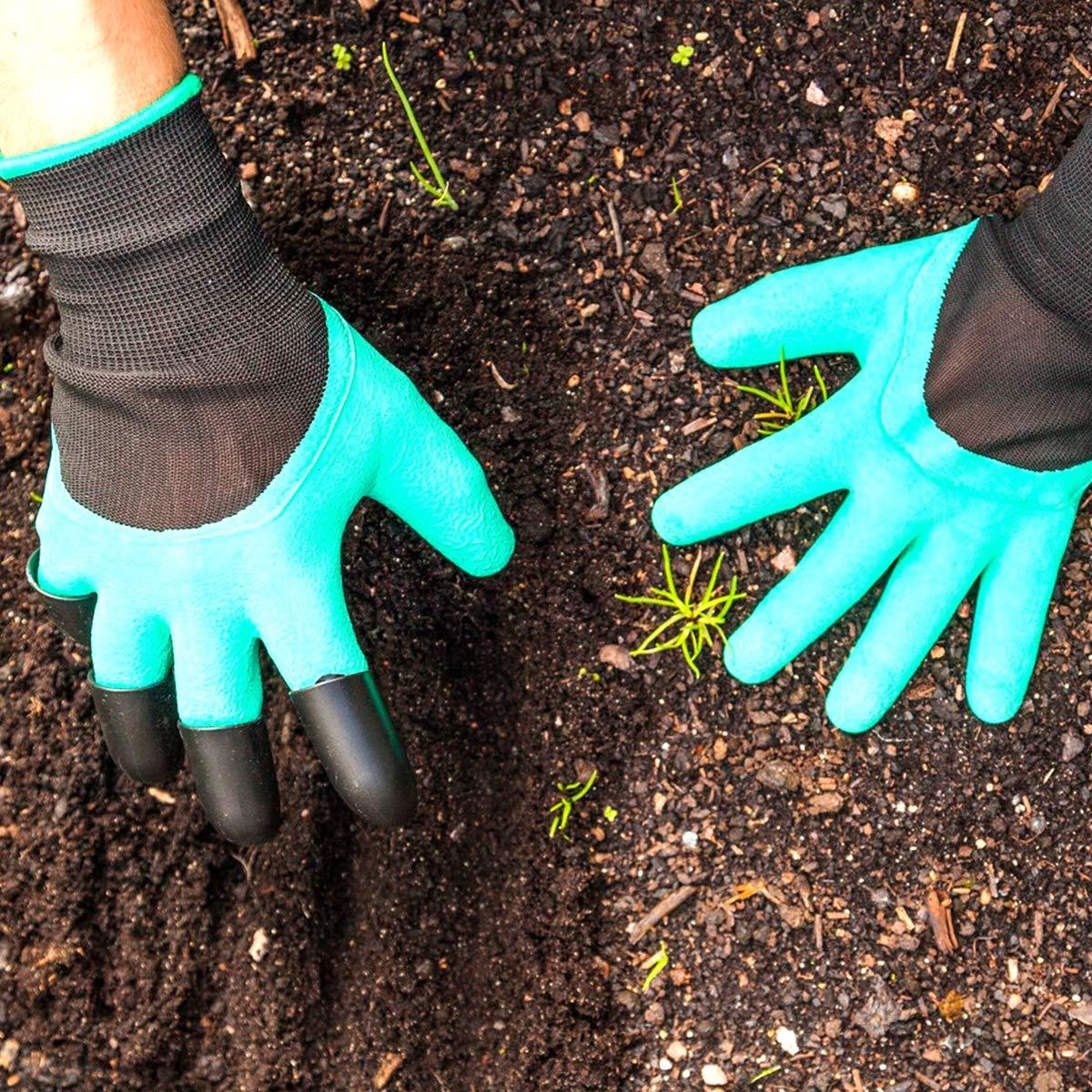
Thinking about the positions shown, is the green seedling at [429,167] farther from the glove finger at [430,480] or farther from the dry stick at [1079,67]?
the dry stick at [1079,67]

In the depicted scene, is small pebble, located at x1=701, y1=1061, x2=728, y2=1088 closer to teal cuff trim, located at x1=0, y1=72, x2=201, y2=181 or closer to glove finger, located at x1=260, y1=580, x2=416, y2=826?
glove finger, located at x1=260, y1=580, x2=416, y2=826

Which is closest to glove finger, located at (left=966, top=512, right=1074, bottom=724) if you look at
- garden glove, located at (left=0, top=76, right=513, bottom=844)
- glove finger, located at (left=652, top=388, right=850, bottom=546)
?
glove finger, located at (left=652, top=388, right=850, bottom=546)

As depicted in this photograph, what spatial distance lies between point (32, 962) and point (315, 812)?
44 cm

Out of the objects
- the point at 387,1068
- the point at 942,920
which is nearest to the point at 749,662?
the point at 942,920

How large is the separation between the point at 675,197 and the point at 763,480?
448mm

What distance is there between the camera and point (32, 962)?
1.70 metres

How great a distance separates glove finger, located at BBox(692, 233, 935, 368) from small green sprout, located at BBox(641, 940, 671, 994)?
0.85m

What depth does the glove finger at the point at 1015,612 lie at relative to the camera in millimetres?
1629

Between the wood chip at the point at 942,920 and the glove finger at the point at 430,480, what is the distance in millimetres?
792

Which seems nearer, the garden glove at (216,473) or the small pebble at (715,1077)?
the garden glove at (216,473)

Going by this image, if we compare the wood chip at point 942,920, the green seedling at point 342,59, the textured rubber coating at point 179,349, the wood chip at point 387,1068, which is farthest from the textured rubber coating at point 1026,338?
the wood chip at point 387,1068

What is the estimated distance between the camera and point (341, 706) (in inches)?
57.8

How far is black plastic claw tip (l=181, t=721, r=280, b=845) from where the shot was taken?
59.3 inches

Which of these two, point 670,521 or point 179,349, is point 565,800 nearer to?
point 670,521
